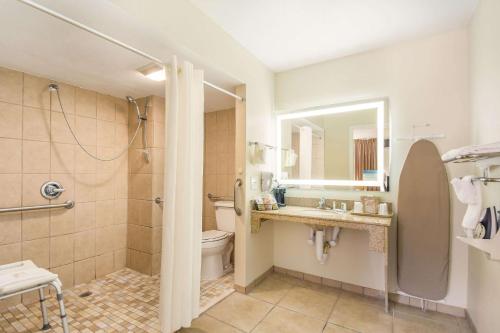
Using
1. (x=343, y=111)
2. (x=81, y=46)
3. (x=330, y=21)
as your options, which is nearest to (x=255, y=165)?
(x=343, y=111)

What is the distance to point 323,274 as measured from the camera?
2549 mm

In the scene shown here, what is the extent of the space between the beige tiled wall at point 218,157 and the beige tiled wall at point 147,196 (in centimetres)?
73

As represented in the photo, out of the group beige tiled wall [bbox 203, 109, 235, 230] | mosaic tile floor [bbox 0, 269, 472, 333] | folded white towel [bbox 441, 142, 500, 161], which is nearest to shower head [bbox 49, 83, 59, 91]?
beige tiled wall [bbox 203, 109, 235, 230]

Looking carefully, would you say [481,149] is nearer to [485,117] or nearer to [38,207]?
[485,117]

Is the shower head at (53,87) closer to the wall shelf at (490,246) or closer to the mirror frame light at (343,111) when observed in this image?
the mirror frame light at (343,111)

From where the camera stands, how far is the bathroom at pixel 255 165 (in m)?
1.59

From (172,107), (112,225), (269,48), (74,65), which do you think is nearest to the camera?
(172,107)

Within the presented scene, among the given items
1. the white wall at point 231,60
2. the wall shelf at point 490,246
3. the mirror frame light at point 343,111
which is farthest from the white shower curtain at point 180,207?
the wall shelf at point 490,246

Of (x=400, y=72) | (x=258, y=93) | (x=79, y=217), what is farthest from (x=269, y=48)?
(x=79, y=217)

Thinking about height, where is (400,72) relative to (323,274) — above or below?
above

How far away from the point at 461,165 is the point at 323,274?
1631mm

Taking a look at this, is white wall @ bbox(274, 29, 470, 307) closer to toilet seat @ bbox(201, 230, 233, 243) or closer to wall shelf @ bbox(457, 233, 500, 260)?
toilet seat @ bbox(201, 230, 233, 243)

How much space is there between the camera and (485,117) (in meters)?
1.58

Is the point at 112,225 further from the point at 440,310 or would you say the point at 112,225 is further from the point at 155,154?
the point at 440,310
